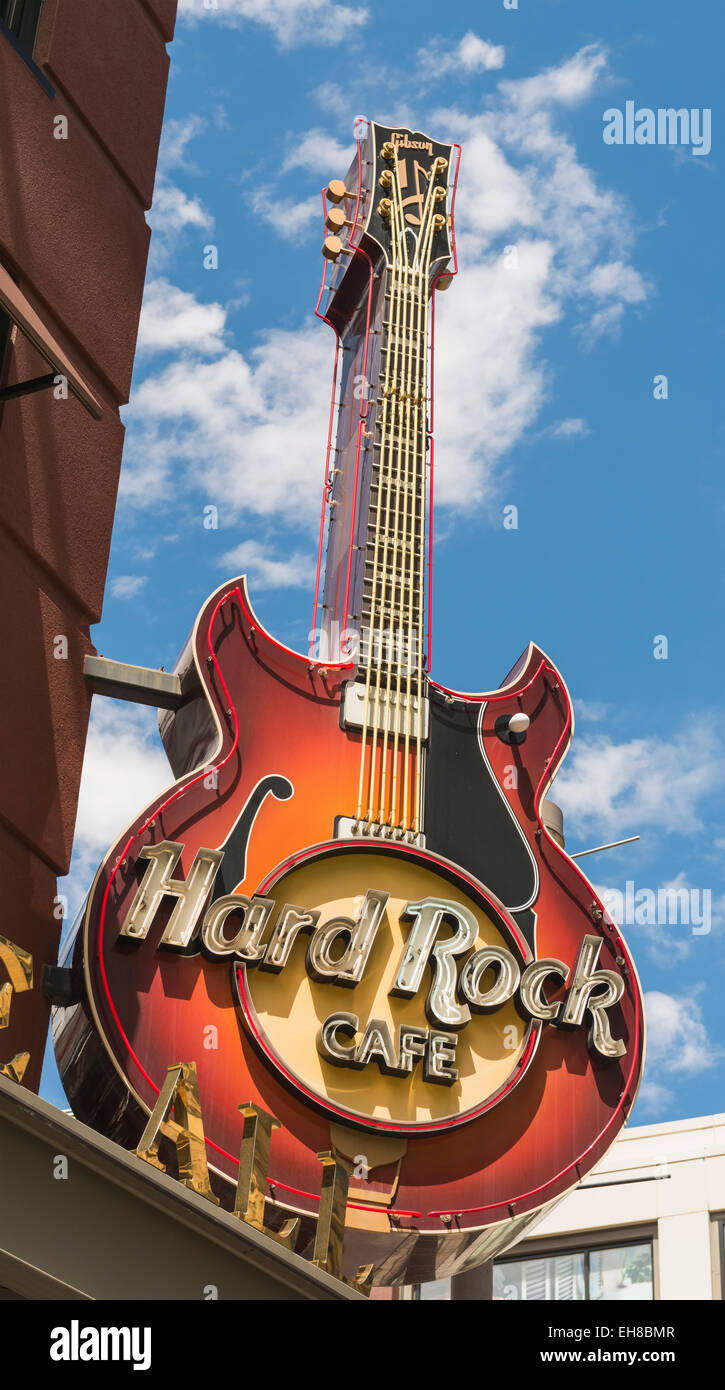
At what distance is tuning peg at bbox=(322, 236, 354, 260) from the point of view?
15648mm

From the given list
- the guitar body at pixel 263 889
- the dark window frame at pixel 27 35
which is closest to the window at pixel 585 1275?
the guitar body at pixel 263 889

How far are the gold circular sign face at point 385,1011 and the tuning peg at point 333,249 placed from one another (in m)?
6.66

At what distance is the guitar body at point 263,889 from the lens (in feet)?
32.9

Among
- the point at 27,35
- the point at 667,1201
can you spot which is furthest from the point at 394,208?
the point at 667,1201

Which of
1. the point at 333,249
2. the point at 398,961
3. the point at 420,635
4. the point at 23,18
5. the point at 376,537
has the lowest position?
the point at 398,961

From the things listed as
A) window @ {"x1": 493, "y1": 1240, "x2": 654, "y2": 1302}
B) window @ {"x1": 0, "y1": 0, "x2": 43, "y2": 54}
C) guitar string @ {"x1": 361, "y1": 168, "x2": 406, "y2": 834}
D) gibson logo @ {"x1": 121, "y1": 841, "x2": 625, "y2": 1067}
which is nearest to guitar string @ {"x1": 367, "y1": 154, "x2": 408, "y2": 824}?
guitar string @ {"x1": 361, "y1": 168, "x2": 406, "y2": 834}

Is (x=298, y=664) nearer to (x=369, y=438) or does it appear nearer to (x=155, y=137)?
(x=369, y=438)

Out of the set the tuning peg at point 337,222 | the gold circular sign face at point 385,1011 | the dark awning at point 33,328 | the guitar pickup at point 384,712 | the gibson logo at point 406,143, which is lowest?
the gold circular sign face at point 385,1011

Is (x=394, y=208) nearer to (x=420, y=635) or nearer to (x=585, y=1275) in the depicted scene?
(x=420, y=635)

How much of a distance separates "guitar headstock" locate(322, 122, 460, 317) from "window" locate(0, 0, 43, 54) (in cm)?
570

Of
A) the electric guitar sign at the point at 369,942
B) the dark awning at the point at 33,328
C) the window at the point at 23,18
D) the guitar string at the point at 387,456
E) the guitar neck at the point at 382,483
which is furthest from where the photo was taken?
the guitar neck at the point at 382,483

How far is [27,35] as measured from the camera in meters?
10.1

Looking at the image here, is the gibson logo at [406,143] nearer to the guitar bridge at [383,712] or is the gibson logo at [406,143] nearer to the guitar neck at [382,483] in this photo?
the guitar neck at [382,483]

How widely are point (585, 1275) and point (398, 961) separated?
23.2 ft
